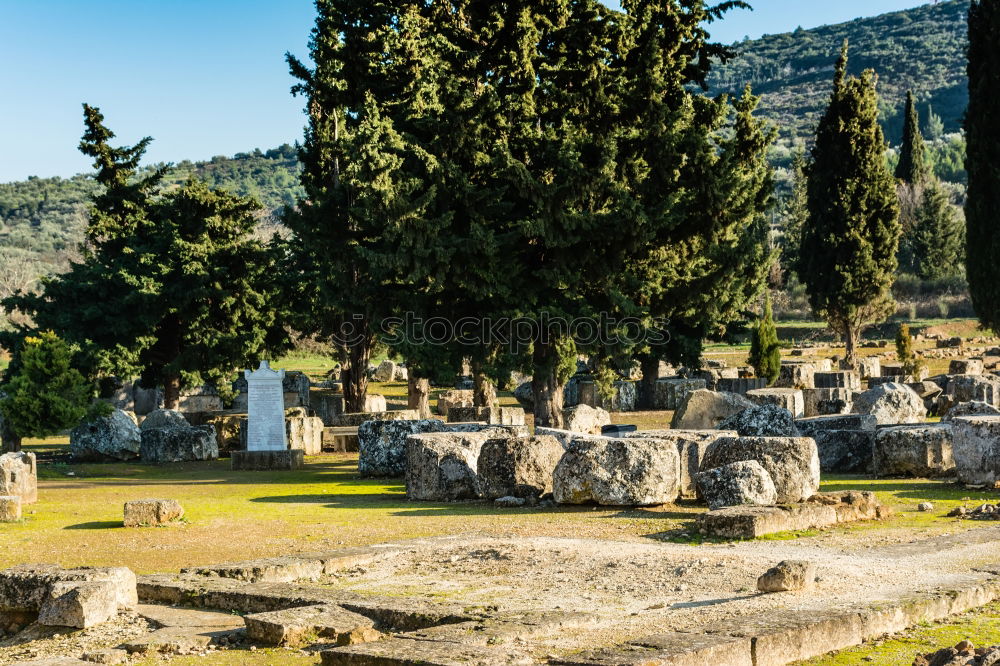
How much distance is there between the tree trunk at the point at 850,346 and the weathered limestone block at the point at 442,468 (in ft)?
98.9

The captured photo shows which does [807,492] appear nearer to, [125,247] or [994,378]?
[994,378]

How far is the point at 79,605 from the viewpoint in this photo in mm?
8594

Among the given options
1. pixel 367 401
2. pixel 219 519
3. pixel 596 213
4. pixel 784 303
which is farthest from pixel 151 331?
pixel 784 303

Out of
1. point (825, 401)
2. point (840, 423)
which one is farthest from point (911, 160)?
point (840, 423)

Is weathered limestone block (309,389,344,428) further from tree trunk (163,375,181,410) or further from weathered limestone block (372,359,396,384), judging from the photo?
weathered limestone block (372,359,396,384)

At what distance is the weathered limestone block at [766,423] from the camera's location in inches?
798

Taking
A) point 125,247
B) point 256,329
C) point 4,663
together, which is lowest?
point 4,663

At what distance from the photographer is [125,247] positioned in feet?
108

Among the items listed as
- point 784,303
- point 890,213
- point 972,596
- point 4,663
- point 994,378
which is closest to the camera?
point 4,663

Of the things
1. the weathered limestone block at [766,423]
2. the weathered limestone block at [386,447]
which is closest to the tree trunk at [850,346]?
the weathered limestone block at [766,423]

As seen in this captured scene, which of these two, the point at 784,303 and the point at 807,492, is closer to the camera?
the point at 807,492

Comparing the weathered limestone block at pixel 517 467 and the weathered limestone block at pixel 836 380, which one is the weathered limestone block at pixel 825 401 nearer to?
the weathered limestone block at pixel 836 380

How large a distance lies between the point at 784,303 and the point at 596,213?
5585cm

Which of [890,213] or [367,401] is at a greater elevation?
[890,213]
